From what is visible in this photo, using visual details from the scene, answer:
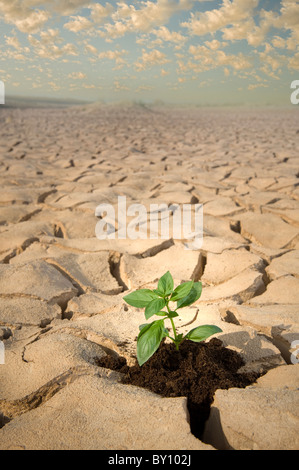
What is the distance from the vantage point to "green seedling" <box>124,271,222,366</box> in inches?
34.1

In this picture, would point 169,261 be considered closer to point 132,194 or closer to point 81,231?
point 81,231

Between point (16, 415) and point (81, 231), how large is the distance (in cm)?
139

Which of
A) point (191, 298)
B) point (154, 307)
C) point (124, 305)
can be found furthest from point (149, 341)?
point (124, 305)

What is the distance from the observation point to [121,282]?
1.64 metres

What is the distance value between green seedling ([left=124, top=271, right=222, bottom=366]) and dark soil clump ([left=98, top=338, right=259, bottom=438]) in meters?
0.05

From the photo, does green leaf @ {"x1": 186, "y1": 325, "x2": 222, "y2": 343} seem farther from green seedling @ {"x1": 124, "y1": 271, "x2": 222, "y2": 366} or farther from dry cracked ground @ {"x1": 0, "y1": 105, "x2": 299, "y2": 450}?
dry cracked ground @ {"x1": 0, "y1": 105, "x2": 299, "y2": 450}

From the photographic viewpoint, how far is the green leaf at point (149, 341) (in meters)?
0.84

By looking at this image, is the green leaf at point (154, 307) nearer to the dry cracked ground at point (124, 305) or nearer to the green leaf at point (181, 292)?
the green leaf at point (181, 292)

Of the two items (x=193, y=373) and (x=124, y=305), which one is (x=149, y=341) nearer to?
(x=193, y=373)

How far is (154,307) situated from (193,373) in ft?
0.68

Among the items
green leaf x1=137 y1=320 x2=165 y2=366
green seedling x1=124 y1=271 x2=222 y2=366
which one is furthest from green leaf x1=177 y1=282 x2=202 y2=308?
green leaf x1=137 y1=320 x2=165 y2=366

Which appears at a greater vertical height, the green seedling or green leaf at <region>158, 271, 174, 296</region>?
green leaf at <region>158, 271, 174, 296</region>
